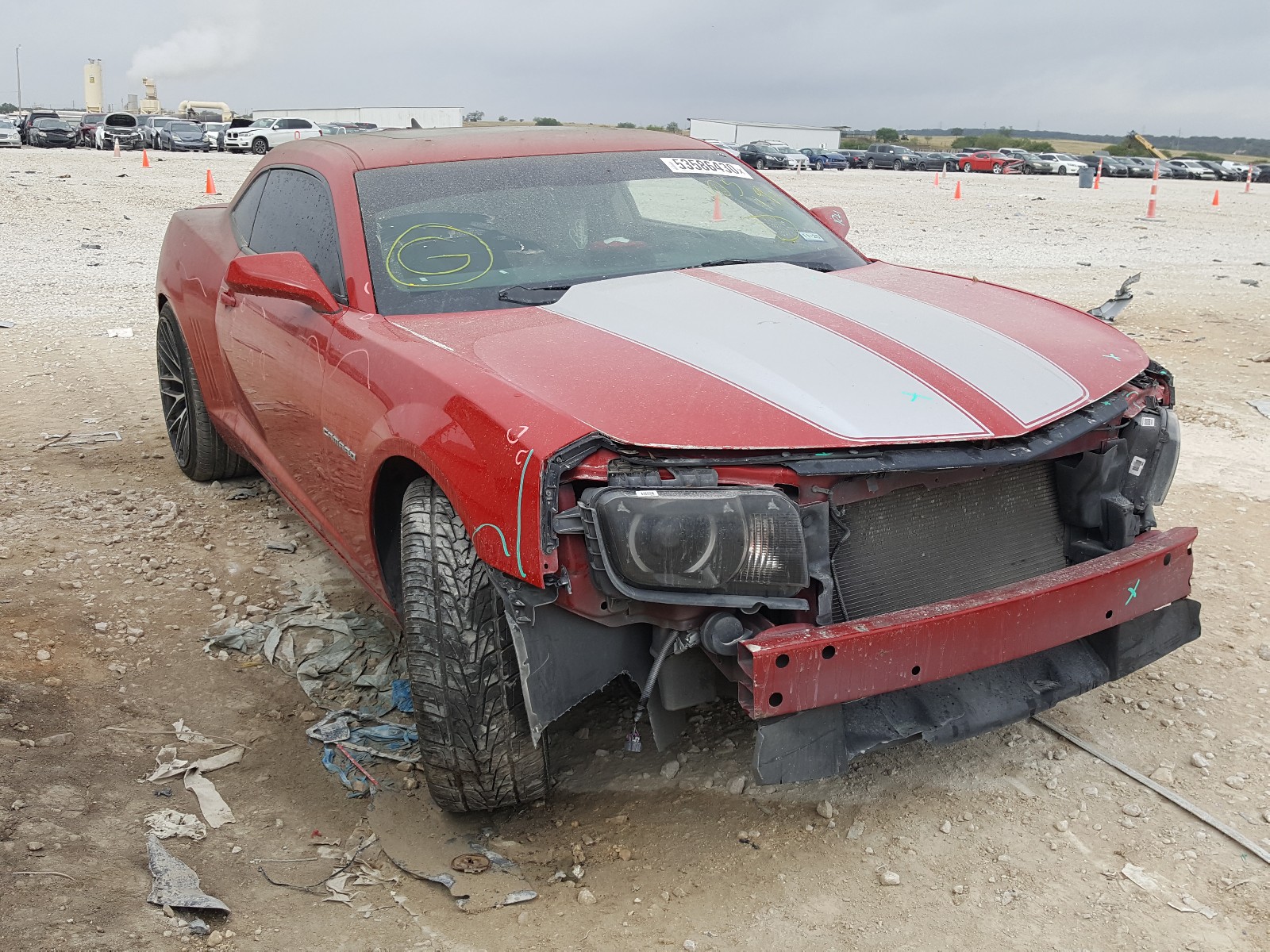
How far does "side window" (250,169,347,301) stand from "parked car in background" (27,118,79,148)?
123 ft

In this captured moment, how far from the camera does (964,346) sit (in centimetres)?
279

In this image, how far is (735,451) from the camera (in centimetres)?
232

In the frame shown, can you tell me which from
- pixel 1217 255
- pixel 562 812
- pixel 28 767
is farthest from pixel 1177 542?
pixel 1217 255

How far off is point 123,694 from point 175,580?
0.90 metres

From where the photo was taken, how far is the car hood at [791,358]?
2.39 meters

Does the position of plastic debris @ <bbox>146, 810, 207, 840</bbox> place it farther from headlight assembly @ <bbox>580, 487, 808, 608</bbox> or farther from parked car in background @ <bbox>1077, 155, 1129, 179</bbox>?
parked car in background @ <bbox>1077, 155, 1129, 179</bbox>

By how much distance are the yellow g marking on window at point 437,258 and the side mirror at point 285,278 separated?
0.20 metres

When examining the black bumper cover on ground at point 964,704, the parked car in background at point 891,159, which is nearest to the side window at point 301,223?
the black bumper cover on ground at point 964,704

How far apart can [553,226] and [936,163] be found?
4531 centimetres

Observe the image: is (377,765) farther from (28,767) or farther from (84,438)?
(84,438)

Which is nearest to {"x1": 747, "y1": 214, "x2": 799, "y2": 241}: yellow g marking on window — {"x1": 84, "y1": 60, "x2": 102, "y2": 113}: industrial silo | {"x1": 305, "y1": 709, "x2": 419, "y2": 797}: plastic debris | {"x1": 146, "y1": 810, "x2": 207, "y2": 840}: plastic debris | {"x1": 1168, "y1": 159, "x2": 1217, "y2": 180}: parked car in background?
{"x1": 305, "y1": 709, "x2": 419, "y2": 797}: plastic debris

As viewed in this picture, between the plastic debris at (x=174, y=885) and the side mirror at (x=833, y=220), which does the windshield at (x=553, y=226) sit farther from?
the plastic debris at (x=174, y=885)

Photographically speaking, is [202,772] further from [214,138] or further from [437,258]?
[214,138]

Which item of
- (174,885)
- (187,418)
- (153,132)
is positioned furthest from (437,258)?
(153,132)
